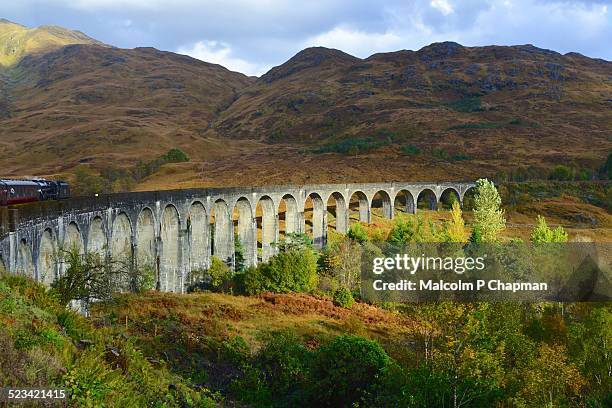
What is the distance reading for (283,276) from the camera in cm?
4381

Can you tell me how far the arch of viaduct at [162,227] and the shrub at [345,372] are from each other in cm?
1338

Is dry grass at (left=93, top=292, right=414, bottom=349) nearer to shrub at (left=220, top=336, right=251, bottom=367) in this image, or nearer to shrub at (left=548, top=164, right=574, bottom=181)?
shrub at (left=220, top=336, right=251, bottom=367)

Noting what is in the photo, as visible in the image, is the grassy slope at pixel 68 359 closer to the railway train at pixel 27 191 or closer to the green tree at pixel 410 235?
the railway train at pixel 27 191

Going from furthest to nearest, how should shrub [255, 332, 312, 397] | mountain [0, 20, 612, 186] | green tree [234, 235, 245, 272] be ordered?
mountain [0, 20, 612, 186] → green tree [234, 235, 245, 272] → shrub [255, 332, 312, 397]

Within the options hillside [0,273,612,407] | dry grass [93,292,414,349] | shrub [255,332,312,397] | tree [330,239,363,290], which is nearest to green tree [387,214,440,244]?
tree [330,239,363,290]

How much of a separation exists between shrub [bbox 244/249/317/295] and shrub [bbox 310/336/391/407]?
22481 mm

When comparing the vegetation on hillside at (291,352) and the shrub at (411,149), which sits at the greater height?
the shrub at (411,149)

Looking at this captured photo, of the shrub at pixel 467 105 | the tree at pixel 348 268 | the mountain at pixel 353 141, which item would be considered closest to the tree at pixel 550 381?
the tree at pixel 348 268

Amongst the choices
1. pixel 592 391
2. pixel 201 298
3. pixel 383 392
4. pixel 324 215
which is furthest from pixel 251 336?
pixel 324 215

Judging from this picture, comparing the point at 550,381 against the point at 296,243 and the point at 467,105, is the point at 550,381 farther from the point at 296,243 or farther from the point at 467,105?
the point at 467,105

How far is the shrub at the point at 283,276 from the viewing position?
43688mm

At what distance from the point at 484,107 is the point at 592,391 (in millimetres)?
172523

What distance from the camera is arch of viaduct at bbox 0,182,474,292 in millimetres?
23062

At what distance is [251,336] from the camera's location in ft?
98.7
